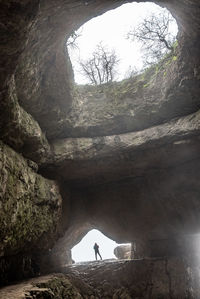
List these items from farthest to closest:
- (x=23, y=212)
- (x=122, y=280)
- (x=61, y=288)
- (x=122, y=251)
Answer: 1. (x=122, y=251)
2. (x=122, y=280)
3. (x=61, y=288)
4. (x=23, y=212)

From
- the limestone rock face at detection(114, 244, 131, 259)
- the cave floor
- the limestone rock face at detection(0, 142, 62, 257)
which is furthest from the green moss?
the limestone rock face at detection(114, 244, 131, 259)

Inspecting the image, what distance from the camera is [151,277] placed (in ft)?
25.3

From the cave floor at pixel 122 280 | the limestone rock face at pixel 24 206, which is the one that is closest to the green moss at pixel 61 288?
the cave floor at pixel 122 280

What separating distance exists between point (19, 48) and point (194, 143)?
5.66 metres

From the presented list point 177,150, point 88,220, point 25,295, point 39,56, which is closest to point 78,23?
point 39,56

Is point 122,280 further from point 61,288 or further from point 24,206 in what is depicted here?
point 24,206

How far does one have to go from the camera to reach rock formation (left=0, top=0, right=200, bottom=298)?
460 cm

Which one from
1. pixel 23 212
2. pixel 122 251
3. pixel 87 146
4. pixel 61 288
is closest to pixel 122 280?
pixel 61 288

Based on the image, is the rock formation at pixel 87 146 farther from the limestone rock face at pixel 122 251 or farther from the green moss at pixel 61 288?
the limestone rock face at pixel 122 251

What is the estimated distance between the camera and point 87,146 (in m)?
7.41

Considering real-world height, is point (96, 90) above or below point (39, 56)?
above

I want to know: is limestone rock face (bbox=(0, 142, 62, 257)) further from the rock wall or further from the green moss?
the green moss

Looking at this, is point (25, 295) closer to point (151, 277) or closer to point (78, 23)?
point (151, 277)

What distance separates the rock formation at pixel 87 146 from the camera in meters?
4.60
